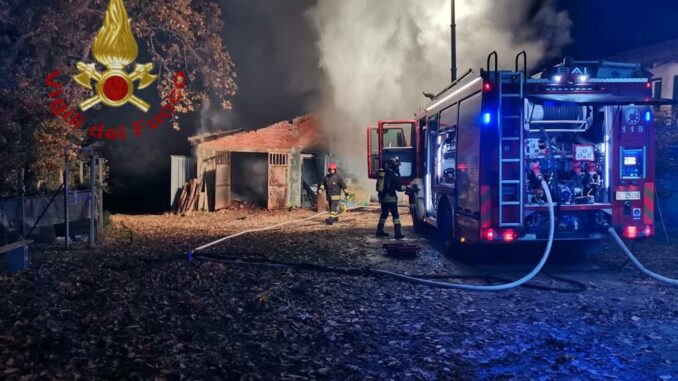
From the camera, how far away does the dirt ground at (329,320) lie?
4031 mm

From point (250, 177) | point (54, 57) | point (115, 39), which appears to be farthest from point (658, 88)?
point (54, 57)

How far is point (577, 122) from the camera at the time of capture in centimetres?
747

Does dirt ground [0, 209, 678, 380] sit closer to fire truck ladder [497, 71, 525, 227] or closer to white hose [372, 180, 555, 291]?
white hose [372, 180, 555, 291]

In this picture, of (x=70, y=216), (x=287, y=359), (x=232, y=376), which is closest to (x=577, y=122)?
(x=287, y=359)

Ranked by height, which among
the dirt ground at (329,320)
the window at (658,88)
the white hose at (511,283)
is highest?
the window at (658,88)

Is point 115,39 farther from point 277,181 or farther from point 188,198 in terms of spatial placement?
point 277,181

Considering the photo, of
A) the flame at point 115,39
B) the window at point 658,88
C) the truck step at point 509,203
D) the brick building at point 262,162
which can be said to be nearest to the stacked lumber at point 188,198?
the brick building at point 262,162

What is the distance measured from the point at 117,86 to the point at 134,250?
8273mm

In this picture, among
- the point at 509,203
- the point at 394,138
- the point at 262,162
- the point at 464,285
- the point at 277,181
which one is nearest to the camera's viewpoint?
the point at 464,285

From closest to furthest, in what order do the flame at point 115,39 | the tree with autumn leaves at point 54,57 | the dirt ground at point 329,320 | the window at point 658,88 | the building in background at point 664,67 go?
the dirt ground at point 329,320 < the tree with autumn leaves at point 54,57 < the flame at point 115,39 < the building in background at point 664,67 < the window at point 658,88

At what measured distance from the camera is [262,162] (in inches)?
846

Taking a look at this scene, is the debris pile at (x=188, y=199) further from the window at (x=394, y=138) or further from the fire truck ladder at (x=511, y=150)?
the fire truck ladder at (x=511, y=150)

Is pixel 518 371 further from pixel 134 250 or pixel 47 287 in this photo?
pixel 134 250

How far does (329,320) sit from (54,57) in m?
10.6
